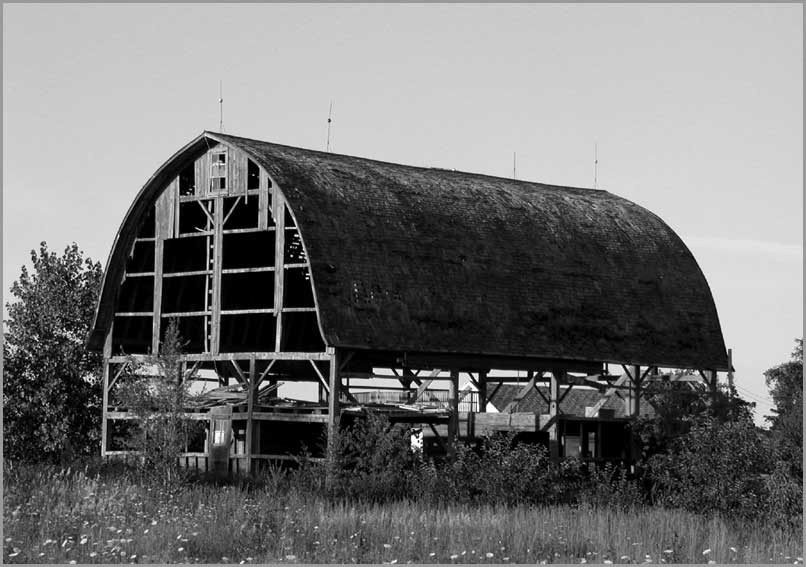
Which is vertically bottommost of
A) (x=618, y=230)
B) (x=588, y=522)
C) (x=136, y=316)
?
(x=588, y=522)

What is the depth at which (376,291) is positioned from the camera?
4019 centimetres

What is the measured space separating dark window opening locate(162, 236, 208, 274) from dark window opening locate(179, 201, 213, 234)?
33 centimetres

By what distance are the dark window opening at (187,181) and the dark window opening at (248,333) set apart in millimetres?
4831

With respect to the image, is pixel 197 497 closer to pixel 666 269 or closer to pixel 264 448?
pixel 264 448

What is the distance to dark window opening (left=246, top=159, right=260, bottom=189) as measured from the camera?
4227 centimetres

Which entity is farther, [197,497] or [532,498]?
[532,498]

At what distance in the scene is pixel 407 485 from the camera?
114ft

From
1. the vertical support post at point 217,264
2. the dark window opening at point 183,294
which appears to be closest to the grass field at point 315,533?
the vertical support post at point 217,264

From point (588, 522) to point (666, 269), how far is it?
73.8 ft

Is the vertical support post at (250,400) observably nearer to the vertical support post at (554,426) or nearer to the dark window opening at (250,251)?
the dark window opening at (250,251)

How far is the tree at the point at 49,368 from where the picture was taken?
48.2 metres

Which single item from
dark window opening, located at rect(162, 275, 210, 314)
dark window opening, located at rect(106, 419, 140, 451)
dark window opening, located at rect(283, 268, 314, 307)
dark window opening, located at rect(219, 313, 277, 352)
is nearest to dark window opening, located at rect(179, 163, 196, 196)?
dark window opening, located at rect(162, 275, 210, 314)

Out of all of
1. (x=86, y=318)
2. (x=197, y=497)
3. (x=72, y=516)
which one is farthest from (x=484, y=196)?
(x=72, y=516)

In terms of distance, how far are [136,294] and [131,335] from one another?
1420 mm
